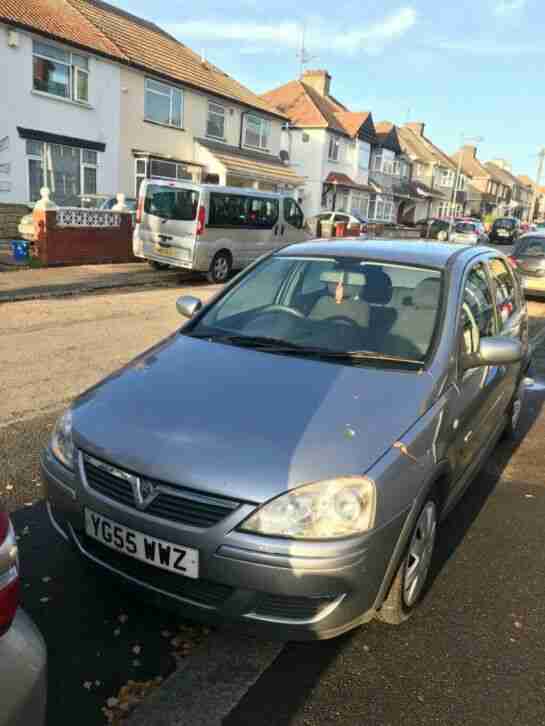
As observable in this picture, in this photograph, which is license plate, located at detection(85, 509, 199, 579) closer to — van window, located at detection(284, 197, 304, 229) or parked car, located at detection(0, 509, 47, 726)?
parked car, located at detection(0, 509, 47, 726)

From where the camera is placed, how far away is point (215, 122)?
26.4 m

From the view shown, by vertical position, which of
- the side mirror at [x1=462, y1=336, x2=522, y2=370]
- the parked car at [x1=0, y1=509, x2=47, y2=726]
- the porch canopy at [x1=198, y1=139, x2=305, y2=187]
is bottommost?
the parked car at [x1=0, y1=509, x2=47, y2=726]

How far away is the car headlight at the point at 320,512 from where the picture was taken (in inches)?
89.3

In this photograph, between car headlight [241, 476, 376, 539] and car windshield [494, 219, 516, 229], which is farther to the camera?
car windshield [494, 219, 516, 229]

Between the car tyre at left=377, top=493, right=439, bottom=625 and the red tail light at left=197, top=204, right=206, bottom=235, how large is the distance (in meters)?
11.3

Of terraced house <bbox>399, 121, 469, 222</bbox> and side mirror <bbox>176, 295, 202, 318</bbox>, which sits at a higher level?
terraced house <bbox>399, 121, 469, 222</bbox>

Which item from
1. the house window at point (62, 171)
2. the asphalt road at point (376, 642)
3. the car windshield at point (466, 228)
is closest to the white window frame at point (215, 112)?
the house window at point (62, 171)

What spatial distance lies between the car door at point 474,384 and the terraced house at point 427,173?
53.0 m

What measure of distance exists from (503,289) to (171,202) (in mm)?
10179

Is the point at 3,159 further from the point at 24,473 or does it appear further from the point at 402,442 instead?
the point at 402,442

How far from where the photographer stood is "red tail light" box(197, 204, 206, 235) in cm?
1335

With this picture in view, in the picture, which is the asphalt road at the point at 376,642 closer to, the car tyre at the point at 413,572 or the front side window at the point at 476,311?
the car tyre at the point at 413,572

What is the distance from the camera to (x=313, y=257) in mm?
4145

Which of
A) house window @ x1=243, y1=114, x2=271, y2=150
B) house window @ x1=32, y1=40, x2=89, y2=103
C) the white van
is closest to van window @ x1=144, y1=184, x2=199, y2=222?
the white van
